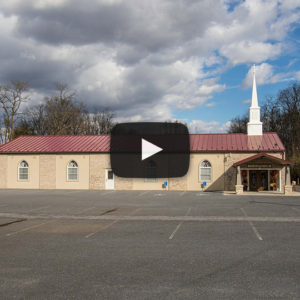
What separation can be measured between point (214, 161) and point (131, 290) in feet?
87.8

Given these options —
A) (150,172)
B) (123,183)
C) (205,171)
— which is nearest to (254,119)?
(205,171)

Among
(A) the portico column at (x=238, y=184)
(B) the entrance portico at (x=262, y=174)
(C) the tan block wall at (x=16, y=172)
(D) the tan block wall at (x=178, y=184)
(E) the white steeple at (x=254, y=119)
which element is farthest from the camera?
(C) the tan block wall at (x=16, y=172)

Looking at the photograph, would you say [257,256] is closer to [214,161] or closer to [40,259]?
[40,259]

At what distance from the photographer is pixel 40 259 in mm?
8625

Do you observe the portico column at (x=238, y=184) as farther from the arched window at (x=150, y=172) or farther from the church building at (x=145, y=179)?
the arched window at (x=150, y=172)

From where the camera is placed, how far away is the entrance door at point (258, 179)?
1254 inches

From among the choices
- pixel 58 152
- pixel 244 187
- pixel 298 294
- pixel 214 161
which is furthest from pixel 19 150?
pixel 298 294

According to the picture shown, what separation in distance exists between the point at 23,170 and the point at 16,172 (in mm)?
736

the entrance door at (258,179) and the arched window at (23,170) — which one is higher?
the arched window at (23,170)

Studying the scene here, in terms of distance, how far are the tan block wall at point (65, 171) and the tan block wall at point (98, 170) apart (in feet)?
1.36

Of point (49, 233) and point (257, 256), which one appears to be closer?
point (257, 256)

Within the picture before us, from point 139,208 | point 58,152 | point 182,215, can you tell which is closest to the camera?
point 182,215

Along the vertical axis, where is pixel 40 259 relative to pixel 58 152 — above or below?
below
